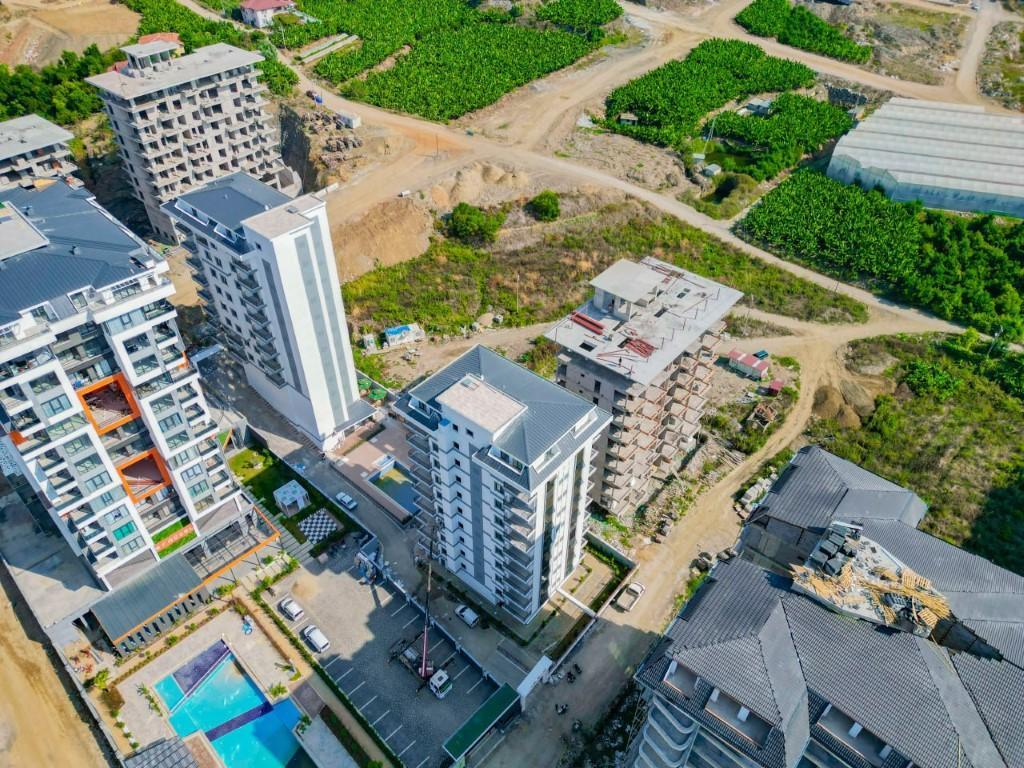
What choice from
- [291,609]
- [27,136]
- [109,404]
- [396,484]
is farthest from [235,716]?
[27,136]

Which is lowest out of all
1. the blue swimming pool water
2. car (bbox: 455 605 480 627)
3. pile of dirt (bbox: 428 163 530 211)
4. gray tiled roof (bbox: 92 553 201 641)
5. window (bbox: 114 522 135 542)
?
the blue swimming pool water

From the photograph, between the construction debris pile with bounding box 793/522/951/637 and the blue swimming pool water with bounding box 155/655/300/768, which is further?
the blue swimming pool water with bounding box 155/655/300/768

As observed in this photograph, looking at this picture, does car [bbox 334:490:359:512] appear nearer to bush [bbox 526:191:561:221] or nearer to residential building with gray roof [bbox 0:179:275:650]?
residential building with gray roof [bbox 0:179:275:650]

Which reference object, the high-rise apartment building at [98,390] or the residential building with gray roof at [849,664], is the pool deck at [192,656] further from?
the residential building with gray roof at [849,664]

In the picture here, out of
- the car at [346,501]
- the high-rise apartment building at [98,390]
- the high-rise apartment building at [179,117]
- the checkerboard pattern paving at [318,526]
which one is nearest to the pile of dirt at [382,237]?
the high-rise apartment building at [179,117]

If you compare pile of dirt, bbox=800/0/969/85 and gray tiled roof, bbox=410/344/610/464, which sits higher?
gray tiled roof, bbox=410/344/610/464

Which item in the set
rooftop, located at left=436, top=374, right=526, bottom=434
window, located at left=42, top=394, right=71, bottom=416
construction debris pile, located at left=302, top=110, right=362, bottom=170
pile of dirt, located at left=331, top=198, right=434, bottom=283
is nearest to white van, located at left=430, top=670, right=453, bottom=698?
rooftop, located at left=436, top=374, right=526, bottom=434

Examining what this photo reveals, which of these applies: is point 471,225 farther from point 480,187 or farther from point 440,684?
point 440,684
